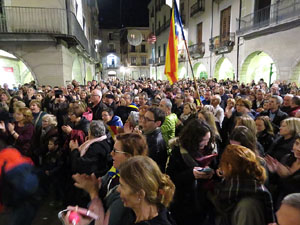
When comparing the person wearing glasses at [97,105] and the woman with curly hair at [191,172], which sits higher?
the person wearing glasses at [97,105]

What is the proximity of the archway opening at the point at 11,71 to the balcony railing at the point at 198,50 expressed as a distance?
15.1m

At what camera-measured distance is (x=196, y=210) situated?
2.07 meters

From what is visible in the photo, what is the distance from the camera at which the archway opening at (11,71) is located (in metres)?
13.4

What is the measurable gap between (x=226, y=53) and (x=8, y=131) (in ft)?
57.8

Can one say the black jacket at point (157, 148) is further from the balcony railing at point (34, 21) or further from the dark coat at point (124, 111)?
the balcony railing at point (34, 21)

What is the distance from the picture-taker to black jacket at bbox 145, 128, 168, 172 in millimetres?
2639

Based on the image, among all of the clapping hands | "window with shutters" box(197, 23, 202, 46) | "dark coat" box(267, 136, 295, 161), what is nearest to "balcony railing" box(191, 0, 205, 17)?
"window with shutters" box(197, 23, 202, 46)

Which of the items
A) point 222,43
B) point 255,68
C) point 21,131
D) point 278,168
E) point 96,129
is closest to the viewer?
point 278,168

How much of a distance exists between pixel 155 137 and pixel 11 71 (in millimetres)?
14850

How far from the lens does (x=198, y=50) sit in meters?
22.2

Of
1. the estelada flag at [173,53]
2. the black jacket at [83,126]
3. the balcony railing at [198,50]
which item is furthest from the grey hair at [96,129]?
the balcony railing at [198,50]

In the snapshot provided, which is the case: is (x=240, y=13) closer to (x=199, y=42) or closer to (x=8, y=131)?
(x=199, y=42)

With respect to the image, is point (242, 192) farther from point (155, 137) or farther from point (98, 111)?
point (98, 111)

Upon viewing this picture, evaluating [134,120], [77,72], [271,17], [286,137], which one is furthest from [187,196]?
[77,72]
